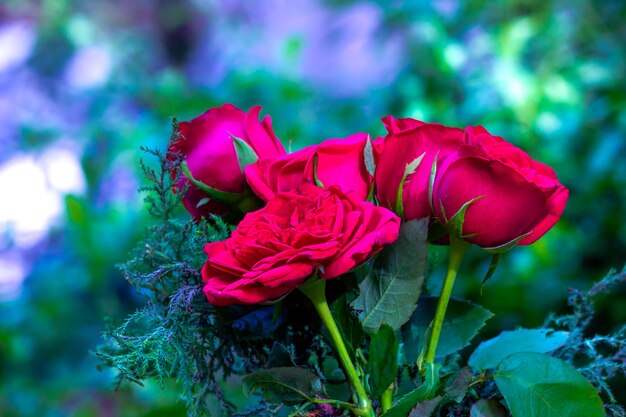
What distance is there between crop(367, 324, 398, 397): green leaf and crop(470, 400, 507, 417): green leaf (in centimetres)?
5

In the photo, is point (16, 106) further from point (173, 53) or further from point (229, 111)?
point (229, 111)

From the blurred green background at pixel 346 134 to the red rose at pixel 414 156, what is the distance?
9 cm

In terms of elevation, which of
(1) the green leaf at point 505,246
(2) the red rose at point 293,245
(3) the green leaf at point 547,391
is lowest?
(3) the green leaf at point 547,391

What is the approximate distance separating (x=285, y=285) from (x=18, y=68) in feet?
9.50

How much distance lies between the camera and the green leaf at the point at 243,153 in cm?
38

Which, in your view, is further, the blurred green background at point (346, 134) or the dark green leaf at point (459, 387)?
the blurred green background at point (346, 134)

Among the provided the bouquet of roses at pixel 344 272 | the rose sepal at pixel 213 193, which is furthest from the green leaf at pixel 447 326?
the rose sepal at pixel 213 193

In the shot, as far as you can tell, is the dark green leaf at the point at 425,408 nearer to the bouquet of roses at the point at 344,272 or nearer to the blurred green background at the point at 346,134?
the bouquet of roses at the point at 344,272

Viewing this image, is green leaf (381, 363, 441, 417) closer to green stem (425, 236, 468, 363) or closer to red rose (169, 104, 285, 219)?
green stem (425, 236, 468, 363)

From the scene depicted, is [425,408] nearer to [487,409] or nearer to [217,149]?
[487,409]

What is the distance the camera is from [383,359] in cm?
33

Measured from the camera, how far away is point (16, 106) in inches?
110

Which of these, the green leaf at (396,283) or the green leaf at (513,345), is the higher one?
the green leaf at (396,283)

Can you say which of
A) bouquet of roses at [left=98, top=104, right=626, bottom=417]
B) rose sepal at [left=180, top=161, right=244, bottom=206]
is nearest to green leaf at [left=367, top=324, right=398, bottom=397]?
bouquet of roses at [left=98, top=104, right=626, bottom=417]
